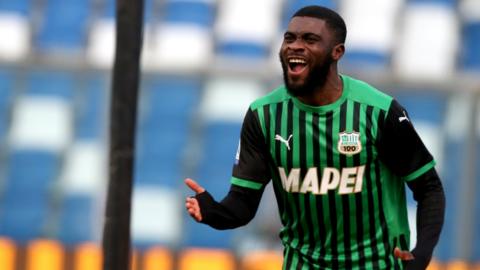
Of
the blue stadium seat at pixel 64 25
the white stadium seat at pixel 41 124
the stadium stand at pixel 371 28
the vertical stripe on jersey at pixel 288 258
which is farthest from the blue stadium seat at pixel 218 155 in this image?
the vertical stripe on jersey at pixel 288 258

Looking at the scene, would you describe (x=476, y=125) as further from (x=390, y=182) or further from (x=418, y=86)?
(x=390, y=182)

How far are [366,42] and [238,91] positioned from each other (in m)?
1.28

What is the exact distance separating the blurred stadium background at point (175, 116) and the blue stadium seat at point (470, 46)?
12 millimetres

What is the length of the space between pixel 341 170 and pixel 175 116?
5.89 metres

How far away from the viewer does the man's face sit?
5133 millimetres

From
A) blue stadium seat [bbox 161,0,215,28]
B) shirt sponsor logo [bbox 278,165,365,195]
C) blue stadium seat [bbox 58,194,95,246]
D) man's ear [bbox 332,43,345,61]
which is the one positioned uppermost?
blue stadium seat [bbox 161,0,215,28]

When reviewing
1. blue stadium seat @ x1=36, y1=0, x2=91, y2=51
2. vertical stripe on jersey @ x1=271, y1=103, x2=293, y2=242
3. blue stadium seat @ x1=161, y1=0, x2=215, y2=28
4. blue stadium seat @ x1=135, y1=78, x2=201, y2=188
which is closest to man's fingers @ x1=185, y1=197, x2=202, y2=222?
vertical stripe on jersey @ x1=271, y1=103, x2=293, y2=242

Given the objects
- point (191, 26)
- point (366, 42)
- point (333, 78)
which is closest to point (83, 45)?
point (191, 26)

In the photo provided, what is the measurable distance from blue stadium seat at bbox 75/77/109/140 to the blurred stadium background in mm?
11

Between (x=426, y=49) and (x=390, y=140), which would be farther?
(x=426, y=49)

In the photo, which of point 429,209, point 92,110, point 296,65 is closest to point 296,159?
point 296,65

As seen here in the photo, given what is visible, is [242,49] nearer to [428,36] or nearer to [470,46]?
[428,36]

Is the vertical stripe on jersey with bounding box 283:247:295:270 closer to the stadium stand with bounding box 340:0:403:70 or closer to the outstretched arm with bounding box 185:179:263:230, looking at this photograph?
the outstretched arm with bounding box 185:179:263:230

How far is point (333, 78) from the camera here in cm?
530
